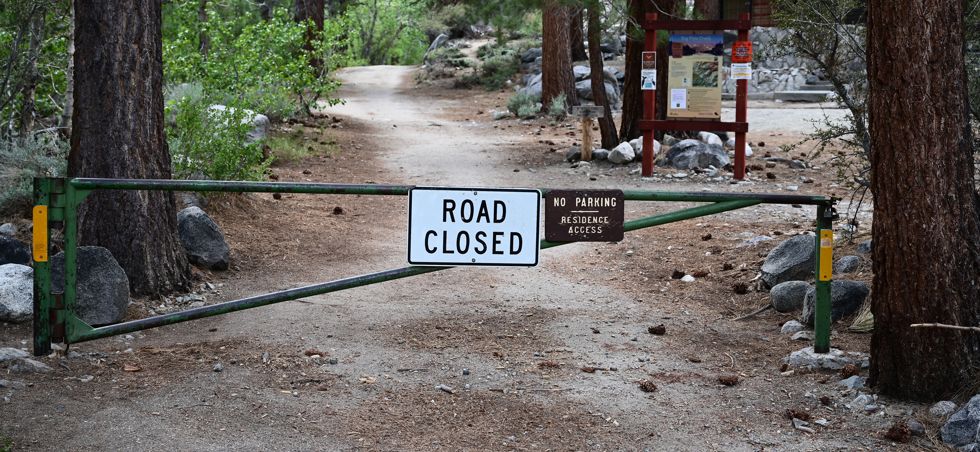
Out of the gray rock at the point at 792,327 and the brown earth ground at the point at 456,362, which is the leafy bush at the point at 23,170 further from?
the gray rock at the point at 792,327

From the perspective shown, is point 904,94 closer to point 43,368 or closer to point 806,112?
point 43,368

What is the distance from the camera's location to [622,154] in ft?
49.5

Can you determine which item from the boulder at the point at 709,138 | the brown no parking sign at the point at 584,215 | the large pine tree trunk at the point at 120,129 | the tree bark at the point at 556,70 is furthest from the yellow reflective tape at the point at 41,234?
the tree bark at the point at 556,70

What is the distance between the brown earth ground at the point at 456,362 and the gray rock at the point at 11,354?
15 centimetres

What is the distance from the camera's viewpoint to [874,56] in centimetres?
532

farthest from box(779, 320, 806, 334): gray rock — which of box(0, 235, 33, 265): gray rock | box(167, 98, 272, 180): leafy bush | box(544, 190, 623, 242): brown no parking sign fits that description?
box(167, 98, 272, 180): leafy bush

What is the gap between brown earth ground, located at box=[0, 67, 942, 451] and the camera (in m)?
4.94

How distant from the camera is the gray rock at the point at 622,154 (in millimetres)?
15094

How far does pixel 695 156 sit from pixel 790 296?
7.62 meters

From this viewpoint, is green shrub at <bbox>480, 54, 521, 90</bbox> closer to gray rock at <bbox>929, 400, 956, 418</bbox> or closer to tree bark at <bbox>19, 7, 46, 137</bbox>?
tree bark at <bbox>19, 7, 46, 137</bbox>

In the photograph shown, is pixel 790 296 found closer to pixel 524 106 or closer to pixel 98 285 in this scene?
pixel 98 285

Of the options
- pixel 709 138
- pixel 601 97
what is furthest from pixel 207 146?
pixel 709 138

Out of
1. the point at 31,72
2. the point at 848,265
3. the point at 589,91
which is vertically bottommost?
the point at 848,265

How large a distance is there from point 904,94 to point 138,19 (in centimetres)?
496
